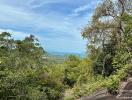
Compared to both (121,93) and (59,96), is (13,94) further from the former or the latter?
(59,96)

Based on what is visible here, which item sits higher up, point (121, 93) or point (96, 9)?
point (96, 9)

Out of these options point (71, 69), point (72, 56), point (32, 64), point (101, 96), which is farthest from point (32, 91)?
point (72, 56)

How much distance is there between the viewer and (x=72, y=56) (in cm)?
5931

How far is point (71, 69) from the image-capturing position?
51625mm

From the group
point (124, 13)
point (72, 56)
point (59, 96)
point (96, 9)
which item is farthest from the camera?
point (72, 56)

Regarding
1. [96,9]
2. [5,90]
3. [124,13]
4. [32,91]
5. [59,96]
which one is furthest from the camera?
[59,96]

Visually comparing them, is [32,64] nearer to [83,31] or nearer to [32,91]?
[83,31]

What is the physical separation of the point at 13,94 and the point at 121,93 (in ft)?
20.5

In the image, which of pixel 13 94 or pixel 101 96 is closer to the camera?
pixel 101 96

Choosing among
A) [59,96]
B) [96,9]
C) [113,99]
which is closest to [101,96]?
[113,99]

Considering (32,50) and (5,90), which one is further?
(32,50)

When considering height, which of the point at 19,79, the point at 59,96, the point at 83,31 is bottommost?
the point at 59,96

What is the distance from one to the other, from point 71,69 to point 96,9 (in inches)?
701

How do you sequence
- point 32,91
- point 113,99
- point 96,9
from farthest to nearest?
point 96,9, point 32,91, point 113,99
